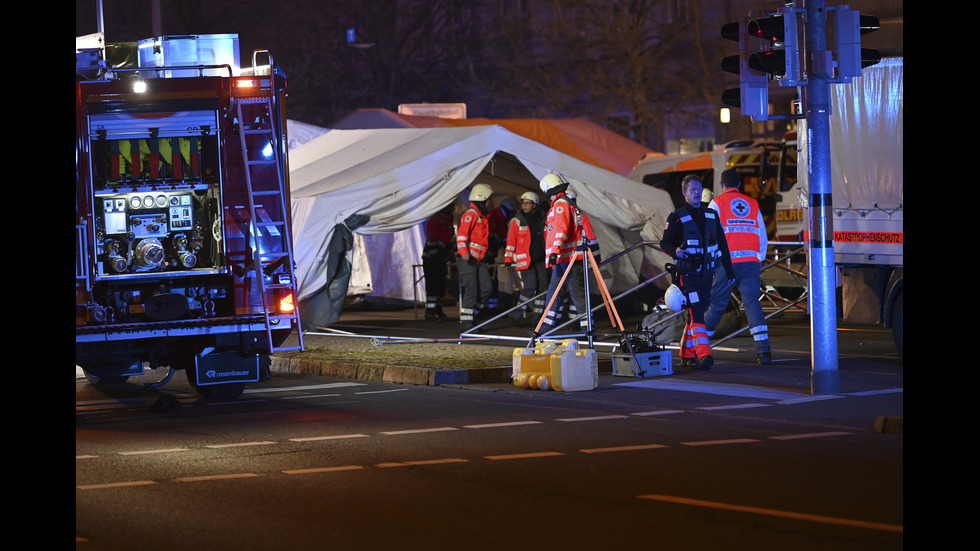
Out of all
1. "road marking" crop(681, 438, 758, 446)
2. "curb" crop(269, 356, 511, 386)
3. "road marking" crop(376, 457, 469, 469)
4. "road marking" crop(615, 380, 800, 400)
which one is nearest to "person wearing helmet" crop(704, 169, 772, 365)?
"road marking" crop(615, 380, 800, 400)

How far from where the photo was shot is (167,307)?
39.7 ft

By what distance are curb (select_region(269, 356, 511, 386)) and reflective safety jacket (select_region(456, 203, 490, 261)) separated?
4.54 metres

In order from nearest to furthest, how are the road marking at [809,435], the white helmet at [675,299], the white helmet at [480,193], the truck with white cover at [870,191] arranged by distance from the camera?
the road marking at [809,435] → the white helmet at [675,299] → the truck with white cover at [870,191] → the white helmet at [480,193]

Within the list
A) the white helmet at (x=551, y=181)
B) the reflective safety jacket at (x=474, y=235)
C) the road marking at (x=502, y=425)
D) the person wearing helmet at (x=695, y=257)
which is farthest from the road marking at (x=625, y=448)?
the reflective safety jacket at (x=474, y=235)

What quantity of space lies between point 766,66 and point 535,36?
31.8m

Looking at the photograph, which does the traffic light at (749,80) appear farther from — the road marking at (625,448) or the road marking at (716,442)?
the road marking at (625,448)

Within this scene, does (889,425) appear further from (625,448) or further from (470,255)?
(470,255)

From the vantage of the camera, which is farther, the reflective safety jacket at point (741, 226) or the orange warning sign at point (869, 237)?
the reflective safety jacket at point (741, 226)

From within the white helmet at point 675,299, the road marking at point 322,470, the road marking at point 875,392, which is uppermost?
the white helmet at point 675,299

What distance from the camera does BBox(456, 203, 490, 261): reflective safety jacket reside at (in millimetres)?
19281

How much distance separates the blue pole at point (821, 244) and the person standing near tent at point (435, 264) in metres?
9.83

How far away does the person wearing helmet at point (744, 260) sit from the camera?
14.2m

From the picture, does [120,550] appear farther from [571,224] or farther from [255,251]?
[571,224]

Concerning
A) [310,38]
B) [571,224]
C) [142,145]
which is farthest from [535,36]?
[142,145]
